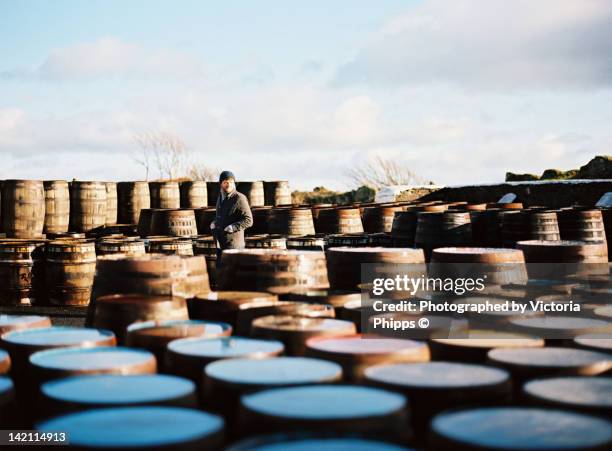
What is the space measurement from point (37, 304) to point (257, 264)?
519cm

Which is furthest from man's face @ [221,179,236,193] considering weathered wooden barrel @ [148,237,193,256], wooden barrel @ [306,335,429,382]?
wooden barrel @ [306,335,429,382]

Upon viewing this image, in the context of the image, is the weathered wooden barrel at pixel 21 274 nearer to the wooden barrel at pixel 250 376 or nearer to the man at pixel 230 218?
the man at pixel 230 218

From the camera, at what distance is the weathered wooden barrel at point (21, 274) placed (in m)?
8.91

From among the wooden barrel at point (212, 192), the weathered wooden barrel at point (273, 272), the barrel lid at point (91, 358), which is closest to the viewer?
the barrel lid at point (91, 358)

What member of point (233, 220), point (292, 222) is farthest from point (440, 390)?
point (292, 222)

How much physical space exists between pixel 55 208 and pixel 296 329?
9974 millimetres

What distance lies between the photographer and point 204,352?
298 cm

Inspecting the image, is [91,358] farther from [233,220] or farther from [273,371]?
[233,220]

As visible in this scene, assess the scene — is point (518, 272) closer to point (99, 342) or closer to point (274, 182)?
point (99, 342)

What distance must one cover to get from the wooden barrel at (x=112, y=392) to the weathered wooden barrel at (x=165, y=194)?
11503mm

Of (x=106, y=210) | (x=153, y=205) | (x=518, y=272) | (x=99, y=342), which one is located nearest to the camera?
(x=99, y=342)

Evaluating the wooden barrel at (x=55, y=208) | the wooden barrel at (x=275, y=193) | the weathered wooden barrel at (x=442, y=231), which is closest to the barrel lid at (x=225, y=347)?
the weathered wooden barrel at (x=442, y=231)

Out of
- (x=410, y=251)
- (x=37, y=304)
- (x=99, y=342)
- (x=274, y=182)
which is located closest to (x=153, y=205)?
(x=274, y=182)

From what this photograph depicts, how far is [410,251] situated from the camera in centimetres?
541
